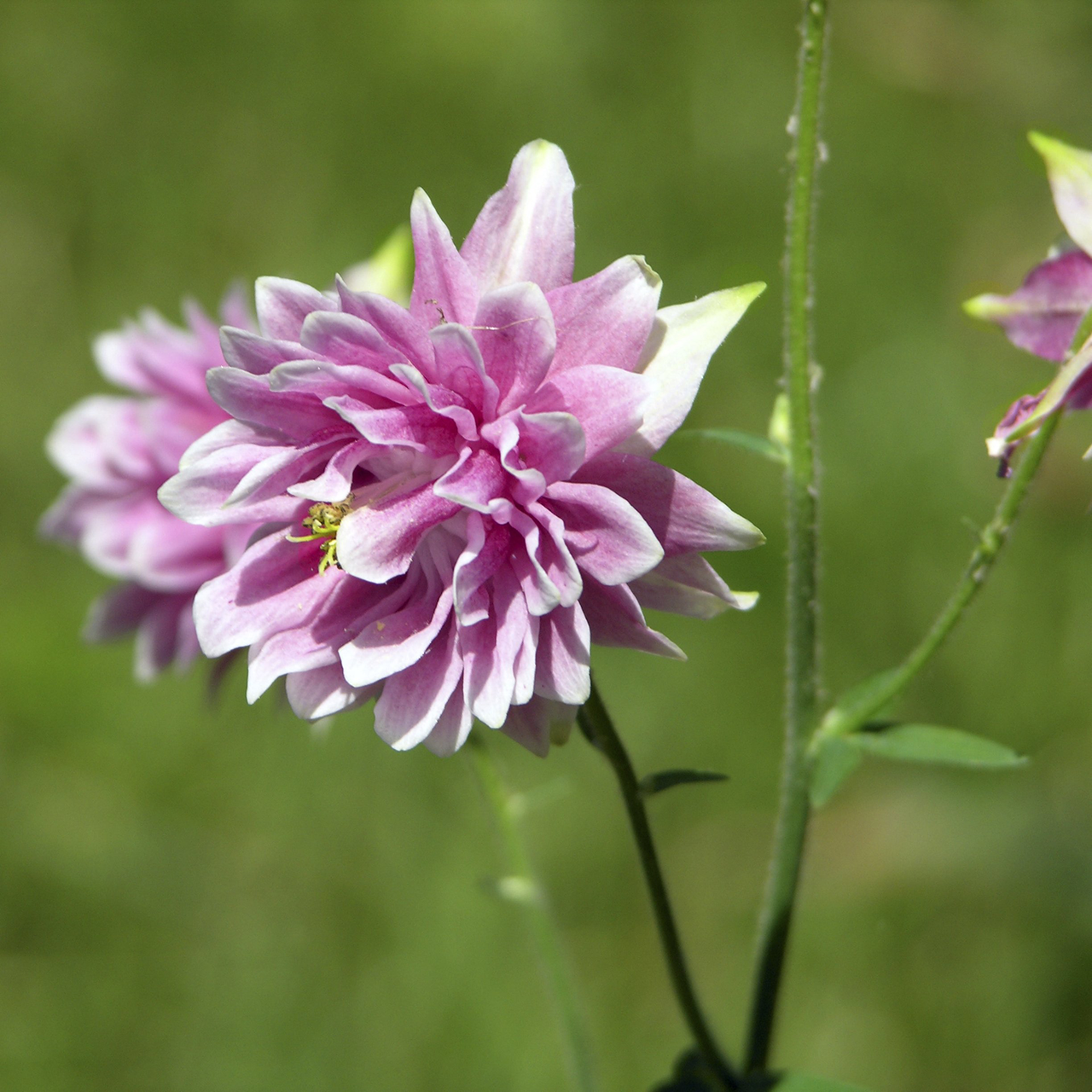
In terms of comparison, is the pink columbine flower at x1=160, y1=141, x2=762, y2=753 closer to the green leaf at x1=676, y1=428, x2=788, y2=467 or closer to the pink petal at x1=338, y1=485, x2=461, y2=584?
the pink petal at x1=338, y1=485, x2=461, y2=584

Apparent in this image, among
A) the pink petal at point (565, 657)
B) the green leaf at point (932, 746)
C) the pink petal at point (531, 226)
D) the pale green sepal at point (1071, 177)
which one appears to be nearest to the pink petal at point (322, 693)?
the pink petal at point (565, 657)

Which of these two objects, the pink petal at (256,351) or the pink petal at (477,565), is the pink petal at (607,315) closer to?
the pink petal at (477,565)

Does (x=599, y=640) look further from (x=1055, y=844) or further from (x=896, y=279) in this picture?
(x=896, y=279)

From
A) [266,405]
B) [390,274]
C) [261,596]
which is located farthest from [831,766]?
[390,274]

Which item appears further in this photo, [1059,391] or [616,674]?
[616,674]

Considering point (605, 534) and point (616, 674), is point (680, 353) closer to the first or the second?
point (605, 534)

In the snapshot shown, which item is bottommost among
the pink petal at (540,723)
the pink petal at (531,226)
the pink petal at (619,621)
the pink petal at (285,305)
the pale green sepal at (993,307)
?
the pink petal at (540,723)

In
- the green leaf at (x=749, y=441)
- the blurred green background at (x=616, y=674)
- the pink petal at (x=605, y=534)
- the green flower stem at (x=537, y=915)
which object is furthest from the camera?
the blurred green background at (x=616, y=674)
